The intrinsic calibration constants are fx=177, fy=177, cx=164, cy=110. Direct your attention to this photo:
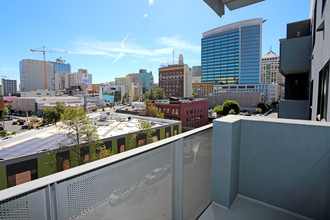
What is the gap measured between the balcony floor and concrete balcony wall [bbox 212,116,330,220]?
8 cm

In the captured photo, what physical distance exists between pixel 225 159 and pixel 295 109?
8.74m

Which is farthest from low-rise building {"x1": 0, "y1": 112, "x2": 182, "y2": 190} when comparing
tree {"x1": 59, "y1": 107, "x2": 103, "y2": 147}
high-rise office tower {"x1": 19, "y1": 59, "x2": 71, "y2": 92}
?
high-rise office tower {"x1": 19, "y1": 59, "x2": 71, "y2": 92}

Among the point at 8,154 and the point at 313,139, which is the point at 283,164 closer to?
the point at 313,139

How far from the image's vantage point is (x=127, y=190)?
58.4 inches

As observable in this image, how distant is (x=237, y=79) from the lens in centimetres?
9444

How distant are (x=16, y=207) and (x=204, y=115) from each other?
145 feet

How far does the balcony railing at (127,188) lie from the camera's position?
3.23 ft

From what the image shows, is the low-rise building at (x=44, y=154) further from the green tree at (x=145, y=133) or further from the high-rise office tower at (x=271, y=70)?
the high-rise office tower at (x=271, y=70)

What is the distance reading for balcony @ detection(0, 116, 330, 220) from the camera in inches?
44.1

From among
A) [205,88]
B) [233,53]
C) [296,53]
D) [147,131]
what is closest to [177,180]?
[296,53]

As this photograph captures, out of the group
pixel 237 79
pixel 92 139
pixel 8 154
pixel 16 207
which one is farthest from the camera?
pixel 237 79

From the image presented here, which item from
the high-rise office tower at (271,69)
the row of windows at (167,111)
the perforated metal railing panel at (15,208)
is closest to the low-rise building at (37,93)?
the row of windows at (167,111)

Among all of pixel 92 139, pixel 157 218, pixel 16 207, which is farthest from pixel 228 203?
pixel 92 139

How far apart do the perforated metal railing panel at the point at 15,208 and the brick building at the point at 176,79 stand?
79.3m
